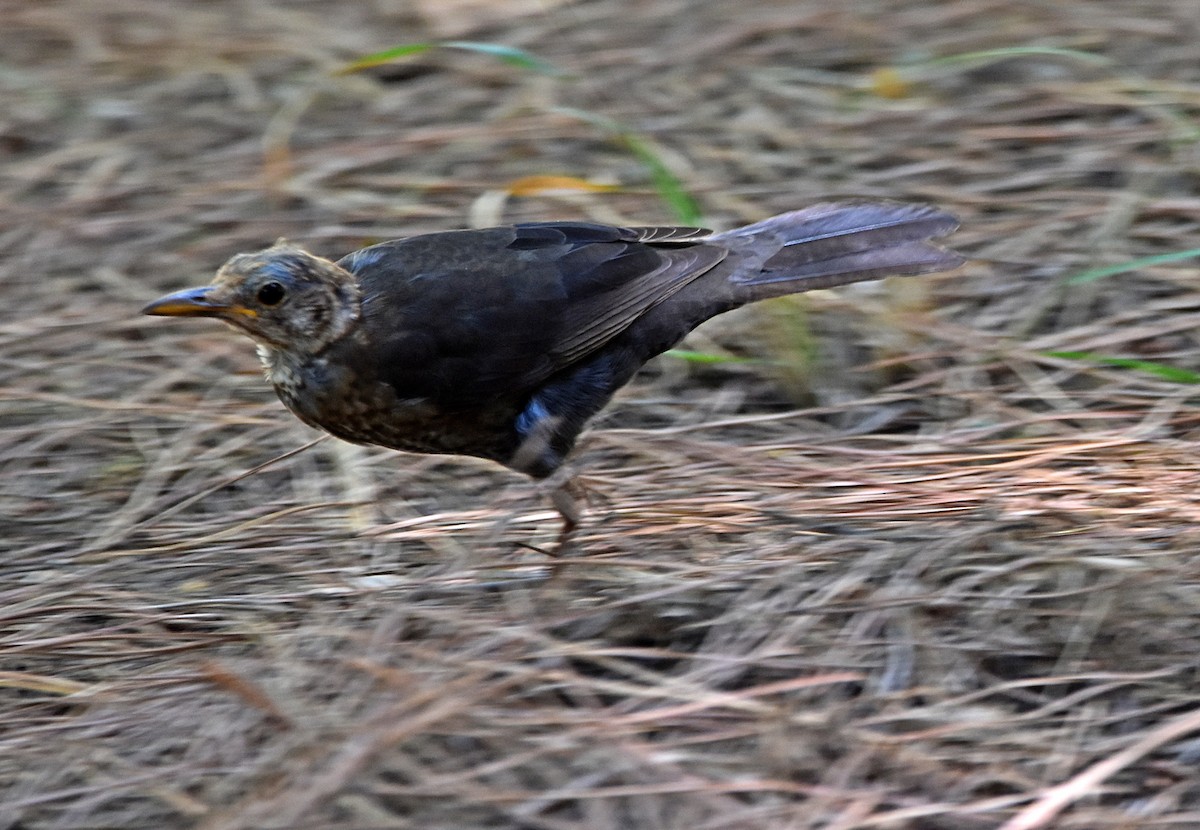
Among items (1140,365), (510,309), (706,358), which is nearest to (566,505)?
(510,309)

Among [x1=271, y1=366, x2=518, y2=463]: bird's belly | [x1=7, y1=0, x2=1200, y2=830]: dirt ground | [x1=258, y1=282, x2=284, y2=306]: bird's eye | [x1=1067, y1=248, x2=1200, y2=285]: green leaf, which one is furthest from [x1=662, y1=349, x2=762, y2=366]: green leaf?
[x1=258, y1=282, x2=284, y2=306]: bird's eye

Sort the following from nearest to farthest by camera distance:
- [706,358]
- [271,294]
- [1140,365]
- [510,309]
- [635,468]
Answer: [271,294]
[510,309]
[1140,365]
[635,468]
[706,358]

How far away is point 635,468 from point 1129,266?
155cm

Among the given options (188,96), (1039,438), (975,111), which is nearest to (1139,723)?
(1039,438)

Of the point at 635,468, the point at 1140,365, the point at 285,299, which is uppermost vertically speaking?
the point at 285,299

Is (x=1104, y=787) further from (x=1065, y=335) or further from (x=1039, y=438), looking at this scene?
(x=1065, y=335)

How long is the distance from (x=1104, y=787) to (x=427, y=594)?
157 cm

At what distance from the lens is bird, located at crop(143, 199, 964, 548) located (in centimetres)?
365

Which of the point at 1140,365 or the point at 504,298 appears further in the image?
the point at 1140,365

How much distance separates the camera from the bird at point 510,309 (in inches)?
144

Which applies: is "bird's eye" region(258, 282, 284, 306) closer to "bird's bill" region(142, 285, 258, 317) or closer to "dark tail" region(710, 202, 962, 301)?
"bird's bill" region(142, 285, 258, 317)

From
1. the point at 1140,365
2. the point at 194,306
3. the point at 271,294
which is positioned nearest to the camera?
the point at 194,306

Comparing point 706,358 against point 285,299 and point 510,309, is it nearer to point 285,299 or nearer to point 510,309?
point 510,309

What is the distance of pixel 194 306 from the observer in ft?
11.5
